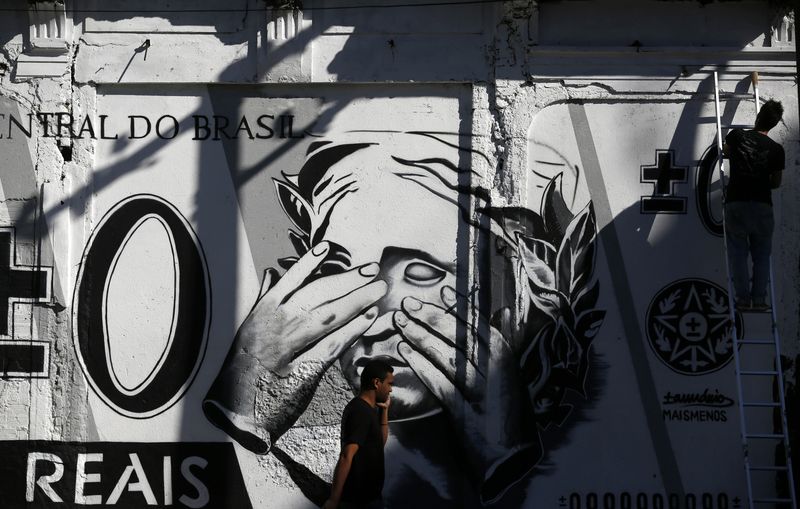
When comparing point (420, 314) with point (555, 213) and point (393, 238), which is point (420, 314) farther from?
point (555, 213)

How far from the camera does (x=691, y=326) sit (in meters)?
8.36

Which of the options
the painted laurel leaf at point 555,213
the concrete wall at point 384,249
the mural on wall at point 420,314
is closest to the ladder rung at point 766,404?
the concrete wall at point 384,249

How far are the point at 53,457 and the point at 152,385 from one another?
1.02 meters

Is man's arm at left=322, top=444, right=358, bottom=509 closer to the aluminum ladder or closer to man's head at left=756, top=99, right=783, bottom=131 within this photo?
the aluminum ladder

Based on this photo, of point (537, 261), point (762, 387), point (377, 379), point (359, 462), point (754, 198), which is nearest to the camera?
point (359, 462)

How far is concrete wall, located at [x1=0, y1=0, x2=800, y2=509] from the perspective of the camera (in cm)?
830

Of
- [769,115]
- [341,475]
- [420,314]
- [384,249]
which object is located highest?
[769,115]

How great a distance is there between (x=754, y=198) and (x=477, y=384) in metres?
2.69

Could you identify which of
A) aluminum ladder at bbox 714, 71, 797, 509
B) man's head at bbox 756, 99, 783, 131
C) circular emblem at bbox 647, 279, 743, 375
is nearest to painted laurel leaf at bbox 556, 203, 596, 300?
circular emblem at bbox 647, 279, 743, 375

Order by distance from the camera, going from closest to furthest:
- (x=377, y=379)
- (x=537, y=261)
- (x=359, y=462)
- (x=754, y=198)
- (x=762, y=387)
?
1. (x=359, y=462)
2. (x=377, y=379)
3. (x=754, y=198)
4. (x=762, y=387)
5. (x=537, y=261)

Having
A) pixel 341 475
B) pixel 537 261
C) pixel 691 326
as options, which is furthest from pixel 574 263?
pixel 341 475

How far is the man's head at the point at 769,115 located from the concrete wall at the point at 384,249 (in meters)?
0.45

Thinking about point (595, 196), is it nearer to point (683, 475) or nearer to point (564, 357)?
point (564, 357)

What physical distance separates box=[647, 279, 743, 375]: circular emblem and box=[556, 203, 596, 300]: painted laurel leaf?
620 mm
